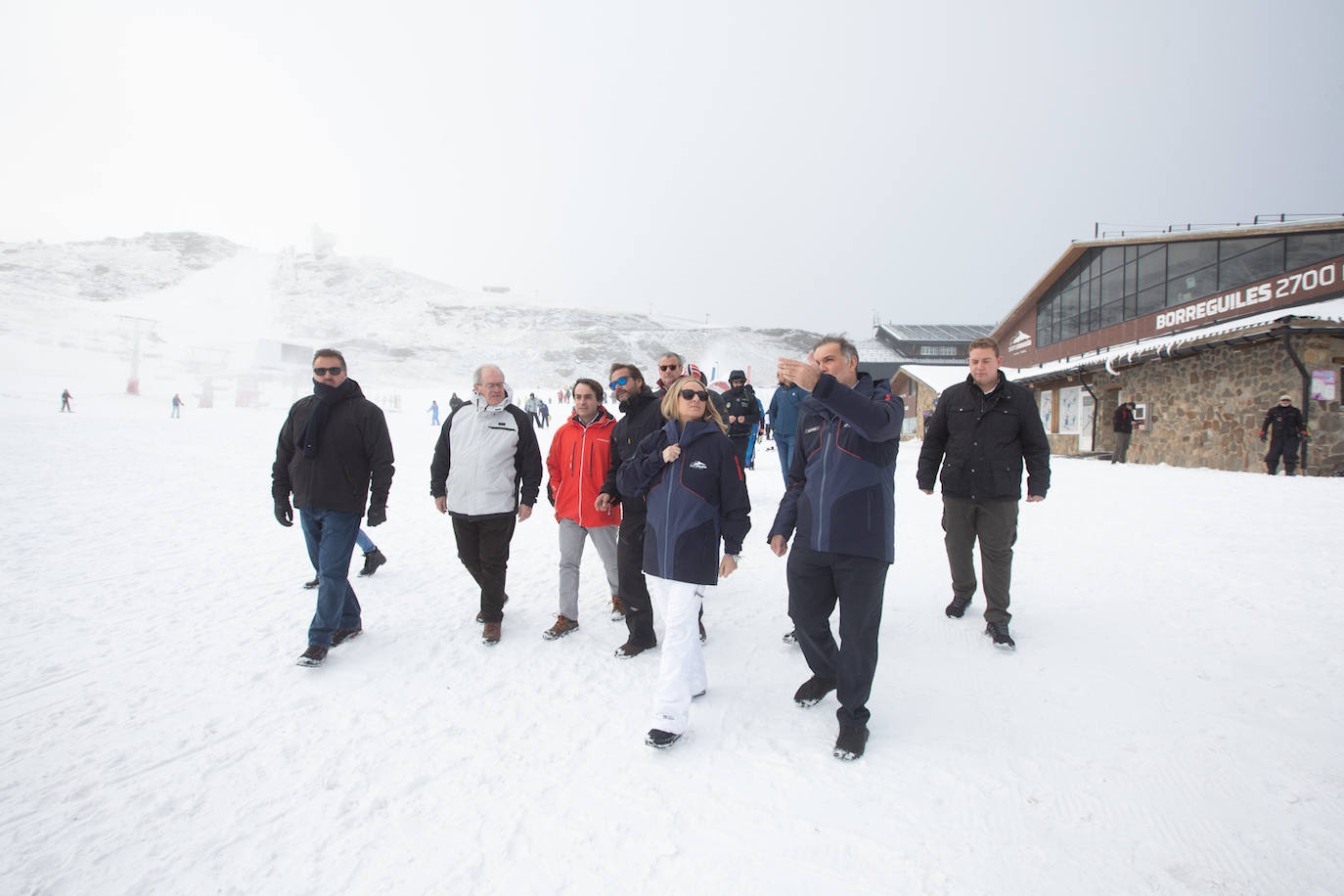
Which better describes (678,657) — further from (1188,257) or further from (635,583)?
(1188,257)

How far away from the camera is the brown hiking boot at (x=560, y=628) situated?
415 centimetres

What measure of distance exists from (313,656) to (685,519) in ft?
8.33

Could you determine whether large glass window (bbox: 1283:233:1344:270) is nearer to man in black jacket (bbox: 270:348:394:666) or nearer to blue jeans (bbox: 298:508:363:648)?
man in black jacket (bbox: 270:348:394:666)

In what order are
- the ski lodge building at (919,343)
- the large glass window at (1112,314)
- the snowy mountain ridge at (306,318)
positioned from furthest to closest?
the ski lodge building at (919,343) → the snowy mountain ridge at (306,318) → the large glass window at (1112,314)

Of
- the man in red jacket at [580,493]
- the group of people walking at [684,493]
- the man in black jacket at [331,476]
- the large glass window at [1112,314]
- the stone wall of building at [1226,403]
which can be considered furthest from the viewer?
the large glass window at [1112,314]

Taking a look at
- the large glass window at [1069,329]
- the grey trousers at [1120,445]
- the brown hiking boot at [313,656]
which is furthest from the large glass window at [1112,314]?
the brown hiking boot at [313,656]

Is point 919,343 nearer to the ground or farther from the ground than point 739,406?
farther from the ground

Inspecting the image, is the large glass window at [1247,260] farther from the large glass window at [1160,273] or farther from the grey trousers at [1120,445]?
the grey trousers at [1120,445]

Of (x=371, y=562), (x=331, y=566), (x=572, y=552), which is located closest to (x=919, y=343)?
(x=371, y=562)

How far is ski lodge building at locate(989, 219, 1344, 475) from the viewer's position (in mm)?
10906

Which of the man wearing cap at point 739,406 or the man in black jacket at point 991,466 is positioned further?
the man wearing cap at point 739,406

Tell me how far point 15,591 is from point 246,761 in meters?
3.91

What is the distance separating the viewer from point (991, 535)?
397cm

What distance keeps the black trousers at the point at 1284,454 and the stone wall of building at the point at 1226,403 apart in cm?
120
